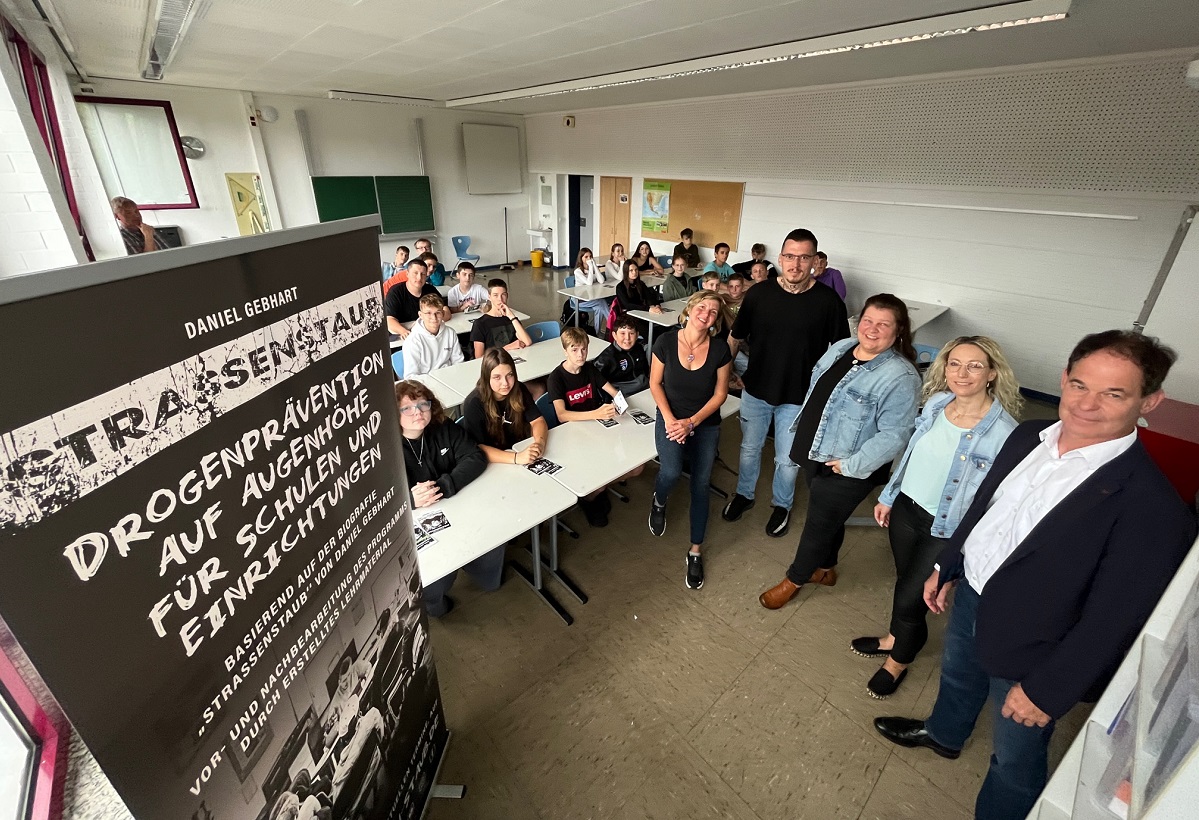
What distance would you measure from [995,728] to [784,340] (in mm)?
1940

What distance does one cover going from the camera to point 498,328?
449 cm

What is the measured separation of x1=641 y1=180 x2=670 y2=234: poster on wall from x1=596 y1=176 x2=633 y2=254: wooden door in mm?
440

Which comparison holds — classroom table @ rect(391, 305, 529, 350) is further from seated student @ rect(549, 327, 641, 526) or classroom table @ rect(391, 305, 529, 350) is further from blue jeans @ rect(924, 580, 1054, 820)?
blue jeans @ rect(924, 580, 1054, 820)

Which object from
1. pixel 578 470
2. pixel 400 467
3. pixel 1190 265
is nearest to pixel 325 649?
pixel 400 467

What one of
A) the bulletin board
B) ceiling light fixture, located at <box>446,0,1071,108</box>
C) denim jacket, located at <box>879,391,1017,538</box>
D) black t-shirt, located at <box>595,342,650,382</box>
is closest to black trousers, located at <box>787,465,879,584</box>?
denim jacket, located at <box>879,391,1017,538</box>

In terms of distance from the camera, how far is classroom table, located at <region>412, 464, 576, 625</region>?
6.70 feet

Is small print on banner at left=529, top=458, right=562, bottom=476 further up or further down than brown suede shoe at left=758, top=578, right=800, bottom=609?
further up

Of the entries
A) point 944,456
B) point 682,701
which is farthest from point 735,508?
point 944,456

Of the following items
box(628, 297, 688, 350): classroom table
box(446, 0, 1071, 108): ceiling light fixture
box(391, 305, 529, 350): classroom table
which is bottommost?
box(628, 297, 688, 350): classroom table

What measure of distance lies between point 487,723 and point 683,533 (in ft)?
5.39

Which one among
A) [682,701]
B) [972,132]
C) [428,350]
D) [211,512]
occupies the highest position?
[972,132]

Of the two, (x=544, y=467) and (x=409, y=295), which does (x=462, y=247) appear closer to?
(x=409, y=295)

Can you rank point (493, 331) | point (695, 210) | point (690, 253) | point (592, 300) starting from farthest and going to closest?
point (695, 210), point (690, 253), point (592, 300), point (493, 331)

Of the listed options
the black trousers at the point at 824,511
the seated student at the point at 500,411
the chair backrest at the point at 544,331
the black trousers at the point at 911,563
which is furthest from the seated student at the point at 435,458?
the chair backrest at the point at 544,331
